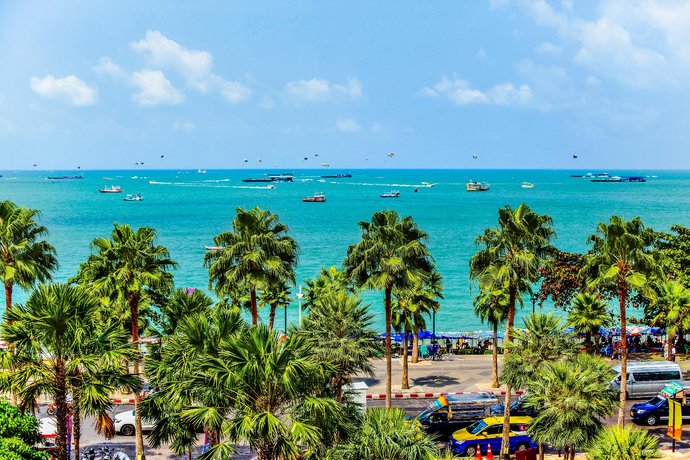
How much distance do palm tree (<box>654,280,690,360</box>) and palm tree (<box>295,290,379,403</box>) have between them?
23781 millimetres

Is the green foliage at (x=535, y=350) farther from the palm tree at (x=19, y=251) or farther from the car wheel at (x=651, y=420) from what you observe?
the palm tree at (x=19, y=251)

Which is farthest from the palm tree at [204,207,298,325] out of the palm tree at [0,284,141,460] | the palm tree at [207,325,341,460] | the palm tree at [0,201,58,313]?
the palm tree at [207,325,341,460]

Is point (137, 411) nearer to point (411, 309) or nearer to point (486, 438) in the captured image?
point (486, 438)

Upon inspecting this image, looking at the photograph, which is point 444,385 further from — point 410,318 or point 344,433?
point 344,433

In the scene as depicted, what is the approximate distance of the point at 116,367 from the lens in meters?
20.0

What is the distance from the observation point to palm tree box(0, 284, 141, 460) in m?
19.5

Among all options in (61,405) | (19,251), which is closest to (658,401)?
(61,405)

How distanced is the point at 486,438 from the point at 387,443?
44.0ft

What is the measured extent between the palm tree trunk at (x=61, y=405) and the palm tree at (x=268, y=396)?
464 centimetres

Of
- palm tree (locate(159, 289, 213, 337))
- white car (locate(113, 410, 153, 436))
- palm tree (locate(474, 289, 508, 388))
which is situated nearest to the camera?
palm tree (locate(159, 289, 213, 337))

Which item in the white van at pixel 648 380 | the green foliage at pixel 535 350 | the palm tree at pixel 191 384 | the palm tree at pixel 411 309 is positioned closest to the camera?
the palm tree at pixel 191 384

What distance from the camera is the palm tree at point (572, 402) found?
23047 millimetres

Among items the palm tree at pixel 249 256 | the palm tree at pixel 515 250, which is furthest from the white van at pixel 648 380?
the palm tree at pixel 249 256

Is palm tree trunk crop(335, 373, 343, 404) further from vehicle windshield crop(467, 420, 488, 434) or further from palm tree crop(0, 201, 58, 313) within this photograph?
palm tree crop(0, 201, 58, 313)
